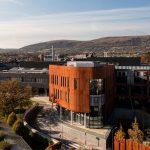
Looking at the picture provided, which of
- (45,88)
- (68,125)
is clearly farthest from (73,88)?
(45,88)

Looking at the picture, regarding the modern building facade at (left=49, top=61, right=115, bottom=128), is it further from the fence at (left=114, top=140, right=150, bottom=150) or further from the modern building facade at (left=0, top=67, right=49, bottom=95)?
the modern building facade at (left=0, top=67, right=49, bottom=95)

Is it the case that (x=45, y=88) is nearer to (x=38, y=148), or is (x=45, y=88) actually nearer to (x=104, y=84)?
(x=104, y=84)

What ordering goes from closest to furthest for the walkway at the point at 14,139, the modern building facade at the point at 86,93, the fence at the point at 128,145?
the fence at the point at 128,145
the walkway at the point at 14,139
the modern building facade at the point at 86,93

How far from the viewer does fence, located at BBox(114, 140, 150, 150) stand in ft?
166

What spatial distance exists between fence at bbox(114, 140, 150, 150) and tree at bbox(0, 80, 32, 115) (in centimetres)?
3135

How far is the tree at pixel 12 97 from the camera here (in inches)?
3012

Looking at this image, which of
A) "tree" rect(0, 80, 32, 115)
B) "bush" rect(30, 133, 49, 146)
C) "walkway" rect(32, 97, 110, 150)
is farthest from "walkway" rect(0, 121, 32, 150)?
"tree" rect(0, 80, 32, 115)

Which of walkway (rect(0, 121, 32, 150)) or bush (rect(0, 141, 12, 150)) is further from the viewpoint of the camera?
walkway (rect(0, 121, 32, 150))

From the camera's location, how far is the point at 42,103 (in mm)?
97188

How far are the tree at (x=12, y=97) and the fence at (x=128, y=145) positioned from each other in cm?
3135

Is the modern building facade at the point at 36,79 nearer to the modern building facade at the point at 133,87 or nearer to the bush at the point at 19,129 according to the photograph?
the modern building facade at the point at 133,87

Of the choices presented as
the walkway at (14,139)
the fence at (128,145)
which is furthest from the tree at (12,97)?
the fence at (128,145)

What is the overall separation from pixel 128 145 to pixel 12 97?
34299mm

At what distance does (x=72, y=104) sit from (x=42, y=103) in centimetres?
3037
